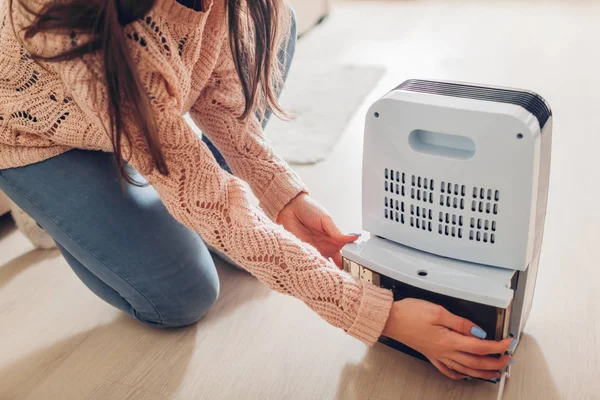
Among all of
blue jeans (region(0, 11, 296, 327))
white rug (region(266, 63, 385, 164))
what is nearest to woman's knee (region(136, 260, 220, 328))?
blue jeans (region(0, 11, 296, 327))

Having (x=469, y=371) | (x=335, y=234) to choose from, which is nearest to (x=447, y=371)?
(x=469, y=371)

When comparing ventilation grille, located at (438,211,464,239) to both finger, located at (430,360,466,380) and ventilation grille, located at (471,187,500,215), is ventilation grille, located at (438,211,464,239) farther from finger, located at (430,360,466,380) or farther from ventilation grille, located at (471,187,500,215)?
finger, located at (430,360,466,380)

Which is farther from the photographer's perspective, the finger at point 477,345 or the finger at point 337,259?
the finger at point 337,259

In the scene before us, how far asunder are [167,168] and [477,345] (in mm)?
422

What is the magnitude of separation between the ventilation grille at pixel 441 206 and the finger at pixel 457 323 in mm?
97

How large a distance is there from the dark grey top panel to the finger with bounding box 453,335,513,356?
0.85 ft

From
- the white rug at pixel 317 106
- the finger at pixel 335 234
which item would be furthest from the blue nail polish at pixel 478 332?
the white rug at pixel 317 106

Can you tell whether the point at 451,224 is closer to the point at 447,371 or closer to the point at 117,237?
the point at 447,371

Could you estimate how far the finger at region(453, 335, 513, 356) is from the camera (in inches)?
27.6

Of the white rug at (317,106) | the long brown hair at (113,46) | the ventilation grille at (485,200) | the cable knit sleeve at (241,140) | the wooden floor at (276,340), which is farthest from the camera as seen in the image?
the white rug at (317,106)

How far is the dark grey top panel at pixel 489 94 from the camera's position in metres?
0.68

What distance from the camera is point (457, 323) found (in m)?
0.72

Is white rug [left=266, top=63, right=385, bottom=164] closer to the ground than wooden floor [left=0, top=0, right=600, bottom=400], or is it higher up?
closer to the ground

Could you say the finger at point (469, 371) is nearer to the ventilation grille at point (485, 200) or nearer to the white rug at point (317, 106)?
the ventilation grille at point (485, 200)
